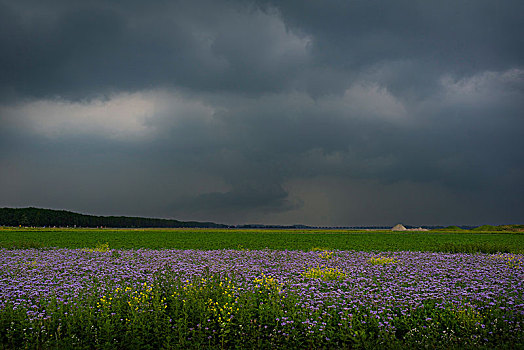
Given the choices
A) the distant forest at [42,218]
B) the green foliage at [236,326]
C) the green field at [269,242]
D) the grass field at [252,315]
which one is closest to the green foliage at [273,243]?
the green field at [269,242]

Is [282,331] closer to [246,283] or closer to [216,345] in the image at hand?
[216,345]

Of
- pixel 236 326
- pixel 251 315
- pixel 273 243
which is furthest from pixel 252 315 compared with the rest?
pixel 273 243

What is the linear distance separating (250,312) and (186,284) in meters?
2.50

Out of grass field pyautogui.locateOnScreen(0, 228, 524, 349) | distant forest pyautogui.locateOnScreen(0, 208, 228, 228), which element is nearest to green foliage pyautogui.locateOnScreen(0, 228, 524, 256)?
grass field pyautogui.locateOnScreen(0, 228, 524, 349)

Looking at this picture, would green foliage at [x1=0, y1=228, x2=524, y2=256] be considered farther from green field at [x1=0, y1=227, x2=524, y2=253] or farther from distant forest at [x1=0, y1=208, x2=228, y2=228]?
distant forest at [x1=0, y1=208, x2=228, y2=228]

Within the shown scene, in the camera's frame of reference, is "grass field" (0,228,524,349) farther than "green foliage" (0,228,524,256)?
No

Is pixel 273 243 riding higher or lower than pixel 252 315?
lower

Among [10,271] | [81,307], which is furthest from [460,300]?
[10,271]

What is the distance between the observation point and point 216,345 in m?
8.32

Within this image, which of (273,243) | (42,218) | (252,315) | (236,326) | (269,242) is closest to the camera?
(236,326)

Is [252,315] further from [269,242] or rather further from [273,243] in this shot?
[269,242]

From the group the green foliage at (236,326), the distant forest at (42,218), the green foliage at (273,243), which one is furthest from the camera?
the distant forest at (42,218)

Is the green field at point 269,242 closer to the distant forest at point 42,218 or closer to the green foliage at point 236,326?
the green foliage at point 236,326

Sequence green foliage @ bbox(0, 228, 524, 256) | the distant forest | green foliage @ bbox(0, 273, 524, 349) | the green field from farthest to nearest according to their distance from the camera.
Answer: the distant forest < the green field < green foliage @ bbox(0, 228, 524, 256) < green foliage @ bbox(0, 273, 524, 349)
